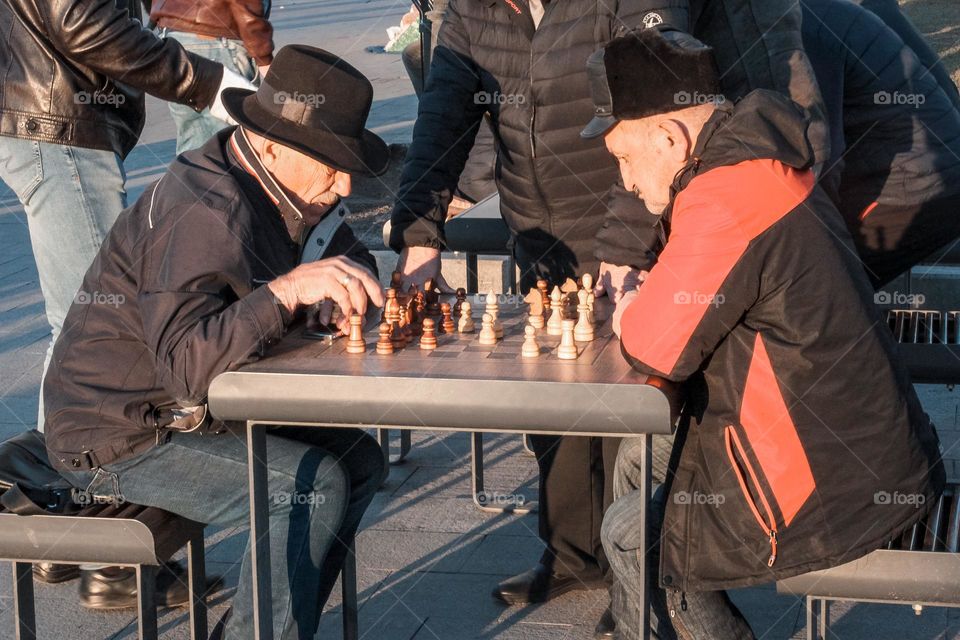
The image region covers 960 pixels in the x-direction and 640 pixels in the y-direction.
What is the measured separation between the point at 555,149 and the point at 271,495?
142 cm

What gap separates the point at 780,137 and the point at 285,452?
1.37m

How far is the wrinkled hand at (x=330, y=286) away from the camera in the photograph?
111 inches

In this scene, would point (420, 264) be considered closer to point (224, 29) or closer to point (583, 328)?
Result: point (583, 328)

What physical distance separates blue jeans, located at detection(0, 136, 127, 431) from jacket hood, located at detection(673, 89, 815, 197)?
196 centimetres

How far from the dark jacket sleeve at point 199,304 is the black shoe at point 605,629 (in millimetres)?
1443

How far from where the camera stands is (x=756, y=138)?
2615 millimetres

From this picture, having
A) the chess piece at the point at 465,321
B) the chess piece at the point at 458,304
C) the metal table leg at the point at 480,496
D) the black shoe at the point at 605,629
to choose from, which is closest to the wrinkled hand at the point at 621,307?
the chess piece at the point at 465,321

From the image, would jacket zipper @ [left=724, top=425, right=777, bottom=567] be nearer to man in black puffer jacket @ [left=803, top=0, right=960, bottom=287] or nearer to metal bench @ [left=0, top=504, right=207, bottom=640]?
metal bench @ [left=0, top=504, right=207, bottom=640]

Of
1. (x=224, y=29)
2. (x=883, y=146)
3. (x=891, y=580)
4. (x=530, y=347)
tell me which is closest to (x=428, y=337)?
(x=530, y=347)

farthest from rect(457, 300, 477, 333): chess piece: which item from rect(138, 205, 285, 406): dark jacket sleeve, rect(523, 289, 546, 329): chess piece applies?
rect(138, 205, 285, 406): dark jacket sleeve

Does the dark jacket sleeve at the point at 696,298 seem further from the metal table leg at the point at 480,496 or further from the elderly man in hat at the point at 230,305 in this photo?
the metal table leg at the point at 480,496

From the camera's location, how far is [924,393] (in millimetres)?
5844

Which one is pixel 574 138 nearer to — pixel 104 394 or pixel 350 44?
pixel 104 394

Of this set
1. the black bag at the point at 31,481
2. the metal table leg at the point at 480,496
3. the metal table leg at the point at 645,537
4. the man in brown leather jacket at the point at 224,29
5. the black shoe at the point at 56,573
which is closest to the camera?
the metal table leg at the point at 645,537
